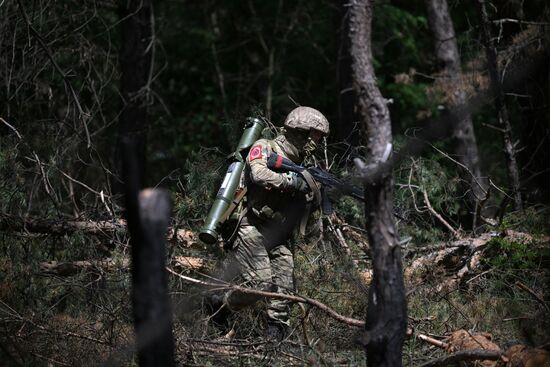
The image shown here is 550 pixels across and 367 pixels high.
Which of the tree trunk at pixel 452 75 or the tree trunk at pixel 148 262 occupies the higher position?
the tree trunk at pixel 148 262

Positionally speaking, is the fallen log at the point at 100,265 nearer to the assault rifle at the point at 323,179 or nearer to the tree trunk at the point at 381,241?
the assault rifle at the point at 323,179

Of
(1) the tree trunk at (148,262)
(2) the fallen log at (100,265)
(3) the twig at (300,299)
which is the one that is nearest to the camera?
(1) the tree trunk at (148,262)

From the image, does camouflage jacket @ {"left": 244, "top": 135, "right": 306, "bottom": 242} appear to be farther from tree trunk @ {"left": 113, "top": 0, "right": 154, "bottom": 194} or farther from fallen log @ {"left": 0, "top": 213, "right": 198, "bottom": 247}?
tree trunk @ {"left": 113, "top": 0, "right": 154, "bottom": 194}

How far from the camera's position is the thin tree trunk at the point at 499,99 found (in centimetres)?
1012

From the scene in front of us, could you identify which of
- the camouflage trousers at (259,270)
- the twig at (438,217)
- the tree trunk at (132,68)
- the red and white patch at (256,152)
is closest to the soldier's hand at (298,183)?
the red and white patch at (256,152)

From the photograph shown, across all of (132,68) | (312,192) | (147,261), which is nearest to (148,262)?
(147,261)

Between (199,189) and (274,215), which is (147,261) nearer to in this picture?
(274,215)

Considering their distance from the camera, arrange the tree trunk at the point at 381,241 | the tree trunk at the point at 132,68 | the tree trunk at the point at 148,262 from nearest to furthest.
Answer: the tree trunk at the point at 148,262 → the tree trunk at the point at 381,241 → the tree trunk at the point at 132,68

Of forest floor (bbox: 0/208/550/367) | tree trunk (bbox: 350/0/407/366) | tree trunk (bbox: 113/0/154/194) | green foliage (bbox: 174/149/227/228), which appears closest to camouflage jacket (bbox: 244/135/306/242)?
forest floor (bbox: 0/208/550/367)

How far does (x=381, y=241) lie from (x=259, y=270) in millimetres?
1984

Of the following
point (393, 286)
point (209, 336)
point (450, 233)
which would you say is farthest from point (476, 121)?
point (393, 286)

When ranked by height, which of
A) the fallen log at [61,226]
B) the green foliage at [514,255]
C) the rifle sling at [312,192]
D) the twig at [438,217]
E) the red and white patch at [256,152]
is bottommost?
the fallen log at [61,226]

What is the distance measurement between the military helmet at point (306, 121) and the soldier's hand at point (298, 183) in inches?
15.2

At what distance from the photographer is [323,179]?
7.35 m
